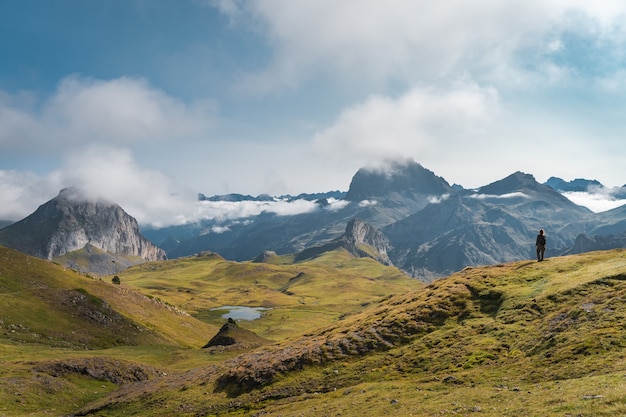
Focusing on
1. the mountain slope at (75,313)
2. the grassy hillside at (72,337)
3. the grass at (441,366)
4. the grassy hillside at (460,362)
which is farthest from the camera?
the mountain slope at (75,313)

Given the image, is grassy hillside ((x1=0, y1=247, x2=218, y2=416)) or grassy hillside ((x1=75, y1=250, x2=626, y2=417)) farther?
grassy hillside ((x1=0, y1=247, x2=218, y2=416))

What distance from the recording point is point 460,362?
45.8 metres

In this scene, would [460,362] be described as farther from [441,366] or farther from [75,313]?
[75,313]

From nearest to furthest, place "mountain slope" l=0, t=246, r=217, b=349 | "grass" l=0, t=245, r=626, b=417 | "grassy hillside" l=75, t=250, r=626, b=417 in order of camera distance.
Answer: "grassy hillside" l=75, t=250, r=626, b=417 < "grass" l=0, t=245, r=626, b=417 < "mountain slope" l=0, t=246, r=217, b=349

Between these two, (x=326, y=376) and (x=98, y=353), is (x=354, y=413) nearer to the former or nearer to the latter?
(x=326, y=376)

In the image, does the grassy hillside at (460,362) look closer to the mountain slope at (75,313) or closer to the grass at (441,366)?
the grass at (441,366)

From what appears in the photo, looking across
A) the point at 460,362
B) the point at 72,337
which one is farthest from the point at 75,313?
the point at 460,362

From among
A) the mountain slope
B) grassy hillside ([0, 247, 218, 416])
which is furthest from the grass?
the mountain slope

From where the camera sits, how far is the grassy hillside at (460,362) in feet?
112

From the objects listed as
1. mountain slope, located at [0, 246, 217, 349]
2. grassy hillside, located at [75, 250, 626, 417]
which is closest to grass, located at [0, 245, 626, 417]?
grassy hillside, located at [75, 250, 626, 417]

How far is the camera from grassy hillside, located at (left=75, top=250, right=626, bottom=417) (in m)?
34.1

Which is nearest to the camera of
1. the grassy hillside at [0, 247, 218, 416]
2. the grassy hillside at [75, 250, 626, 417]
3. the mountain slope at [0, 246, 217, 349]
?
the grassy hillside at [75, 250, 626, 417]

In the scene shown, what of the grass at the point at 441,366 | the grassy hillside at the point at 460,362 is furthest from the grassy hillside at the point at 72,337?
the grassy hillside at the point at 460,362

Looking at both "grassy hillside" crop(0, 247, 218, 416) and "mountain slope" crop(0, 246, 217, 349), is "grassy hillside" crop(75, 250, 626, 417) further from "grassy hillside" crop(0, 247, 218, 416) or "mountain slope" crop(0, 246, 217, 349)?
"mountain slope" crop(0, 246, 217, 349)
